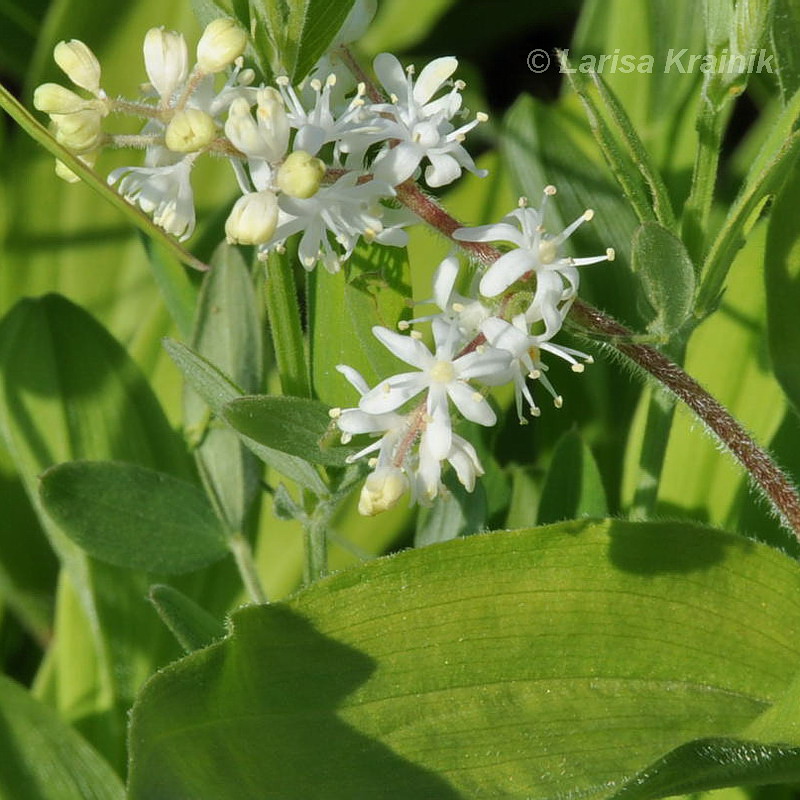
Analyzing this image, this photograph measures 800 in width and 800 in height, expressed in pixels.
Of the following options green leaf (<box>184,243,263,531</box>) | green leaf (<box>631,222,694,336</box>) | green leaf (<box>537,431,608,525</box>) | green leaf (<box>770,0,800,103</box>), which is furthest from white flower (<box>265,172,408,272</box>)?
green leaf (<box>770,0,800,103</box>)

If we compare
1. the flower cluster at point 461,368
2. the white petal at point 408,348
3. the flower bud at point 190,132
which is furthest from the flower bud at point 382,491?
the flower bud at point 190,132

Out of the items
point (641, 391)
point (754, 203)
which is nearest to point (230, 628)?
point (754, 203)

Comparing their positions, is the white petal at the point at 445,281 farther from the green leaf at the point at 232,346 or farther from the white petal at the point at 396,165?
the green leaf at the point at 232,346

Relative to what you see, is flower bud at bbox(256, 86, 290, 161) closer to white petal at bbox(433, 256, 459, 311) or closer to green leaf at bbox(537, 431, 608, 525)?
white petal at bbox(433, 256, 459, 311)

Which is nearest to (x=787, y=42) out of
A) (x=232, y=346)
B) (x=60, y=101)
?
(x=232, y=346)

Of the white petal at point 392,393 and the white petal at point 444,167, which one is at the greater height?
the white petal at point 444,167
